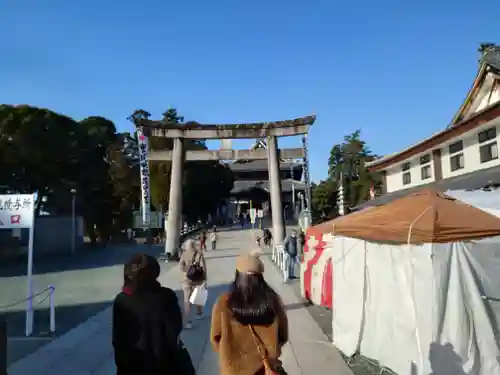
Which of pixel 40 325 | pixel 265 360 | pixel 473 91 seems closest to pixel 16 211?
pixel 40 325

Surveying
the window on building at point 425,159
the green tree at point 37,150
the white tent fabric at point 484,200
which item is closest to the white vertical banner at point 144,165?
the green tree at point 37,150

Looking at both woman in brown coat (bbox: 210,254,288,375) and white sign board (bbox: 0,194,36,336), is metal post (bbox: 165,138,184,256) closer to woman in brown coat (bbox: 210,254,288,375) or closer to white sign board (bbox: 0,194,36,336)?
white sign board (bbox: 0,194,36,336)

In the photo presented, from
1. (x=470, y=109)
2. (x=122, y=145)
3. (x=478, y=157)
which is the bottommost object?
(x=478, y=157)

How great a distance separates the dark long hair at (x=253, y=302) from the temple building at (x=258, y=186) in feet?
146

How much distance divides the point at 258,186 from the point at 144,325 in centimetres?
4742

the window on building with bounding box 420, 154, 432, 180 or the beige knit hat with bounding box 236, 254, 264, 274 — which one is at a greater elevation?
the window on building with bounding box 420, 154, 432, 180

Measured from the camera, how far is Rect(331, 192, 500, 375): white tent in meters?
4.46

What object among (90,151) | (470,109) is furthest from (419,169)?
(90,151)

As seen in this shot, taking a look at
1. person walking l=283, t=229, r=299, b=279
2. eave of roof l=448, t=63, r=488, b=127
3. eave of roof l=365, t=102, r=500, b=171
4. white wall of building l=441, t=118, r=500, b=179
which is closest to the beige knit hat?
eave of roof l=365, t=102, r=500, b=171

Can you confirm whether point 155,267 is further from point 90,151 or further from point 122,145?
point 122,145

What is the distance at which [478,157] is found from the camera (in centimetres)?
1165

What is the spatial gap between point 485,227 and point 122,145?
34896mm

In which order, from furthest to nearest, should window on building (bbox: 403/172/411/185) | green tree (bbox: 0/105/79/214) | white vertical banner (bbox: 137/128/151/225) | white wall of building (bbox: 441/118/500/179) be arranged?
green tree (bbox: 0/105/79/214) → white vertical banner (bbox: 137/128/151/225) → window on building (bbox: 403/172/411/185) → white wall of building (bbox: 441/118/500/179)

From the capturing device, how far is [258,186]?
165 ft
